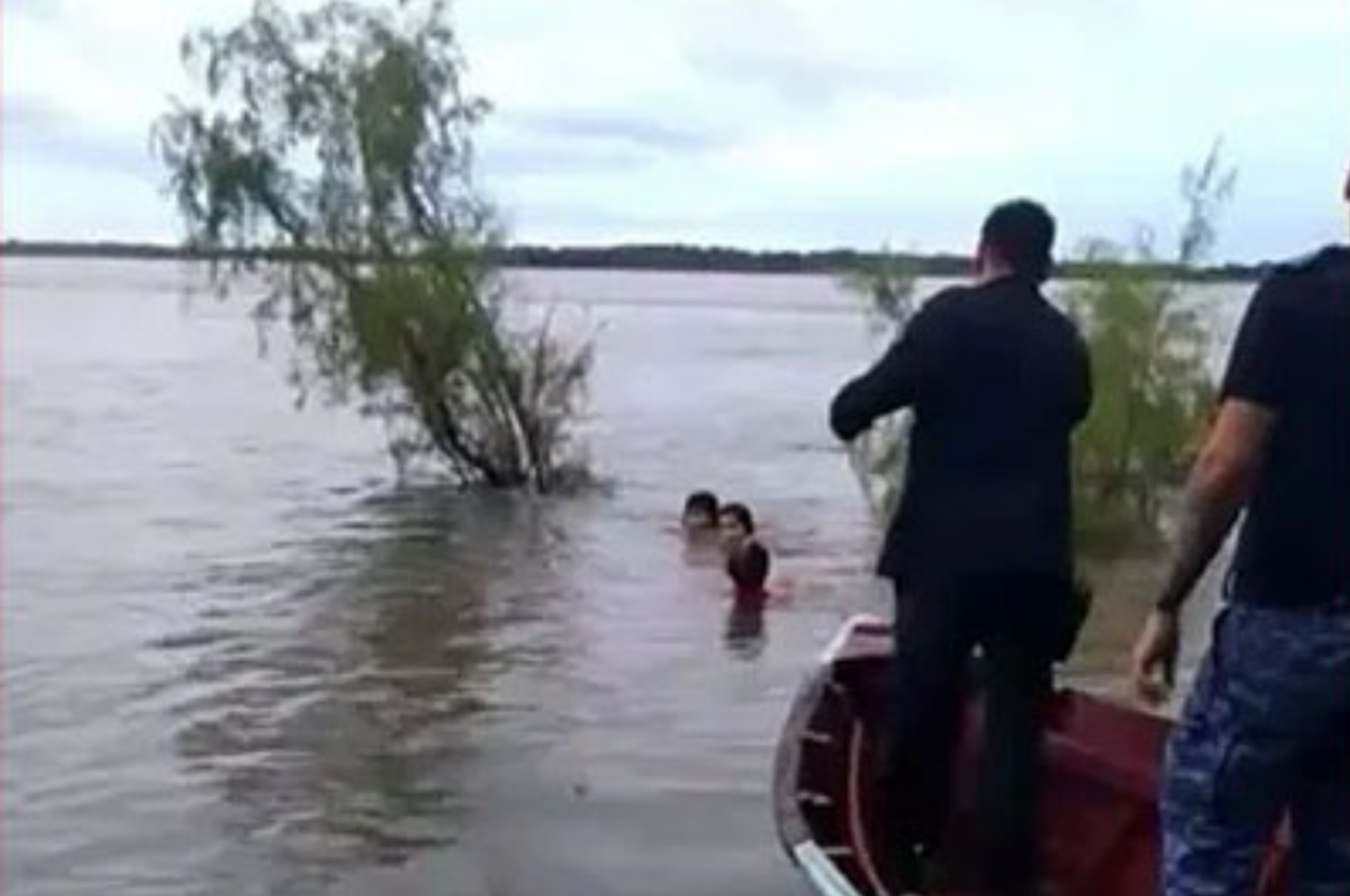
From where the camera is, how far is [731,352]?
90562 mm

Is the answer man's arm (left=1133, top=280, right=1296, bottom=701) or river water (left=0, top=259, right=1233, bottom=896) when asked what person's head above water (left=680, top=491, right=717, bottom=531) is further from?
man's arm (left=1133, top=280, right=1296, bottom=701)

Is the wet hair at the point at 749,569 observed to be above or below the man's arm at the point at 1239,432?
below

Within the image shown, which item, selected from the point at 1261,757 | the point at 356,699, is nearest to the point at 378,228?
the point at 356,699

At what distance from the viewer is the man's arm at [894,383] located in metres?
6.94

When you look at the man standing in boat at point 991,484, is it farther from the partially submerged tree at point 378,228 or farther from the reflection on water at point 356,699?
the partially submerged tree at point 378,228

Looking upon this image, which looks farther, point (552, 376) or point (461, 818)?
point (552, 376)

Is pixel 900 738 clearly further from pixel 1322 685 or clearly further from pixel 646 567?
pixel 646 567

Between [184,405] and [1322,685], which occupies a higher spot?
[1322,685]

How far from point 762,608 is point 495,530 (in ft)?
22.9

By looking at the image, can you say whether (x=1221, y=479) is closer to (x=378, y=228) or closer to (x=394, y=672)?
(x=394, y=672)

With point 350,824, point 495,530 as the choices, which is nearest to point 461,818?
point 350,824

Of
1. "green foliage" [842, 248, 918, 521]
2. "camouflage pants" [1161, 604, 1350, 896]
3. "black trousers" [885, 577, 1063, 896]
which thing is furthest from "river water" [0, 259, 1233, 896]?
"camouflage pants" [1161, 604, 1350, 896]

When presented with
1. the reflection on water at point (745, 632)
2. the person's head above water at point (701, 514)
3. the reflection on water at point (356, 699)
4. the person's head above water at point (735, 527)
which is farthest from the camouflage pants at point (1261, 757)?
the person's head above water at point (701, 514)

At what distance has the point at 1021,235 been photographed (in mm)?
7078
